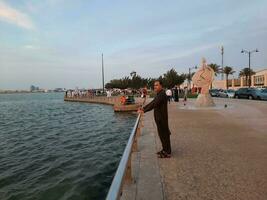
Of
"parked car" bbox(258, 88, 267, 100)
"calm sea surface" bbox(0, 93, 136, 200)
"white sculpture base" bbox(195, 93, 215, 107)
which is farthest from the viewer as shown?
"parked car" bbox(258, 88, 267, 100)

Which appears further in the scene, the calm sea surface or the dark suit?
the calm sea surface

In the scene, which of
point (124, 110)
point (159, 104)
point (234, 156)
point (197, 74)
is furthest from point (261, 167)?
point (124, 110)

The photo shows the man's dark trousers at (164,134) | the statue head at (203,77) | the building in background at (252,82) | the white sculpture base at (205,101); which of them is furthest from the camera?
the building in background at (252,82)

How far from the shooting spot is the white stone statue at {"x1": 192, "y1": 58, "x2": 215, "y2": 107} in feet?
94.6

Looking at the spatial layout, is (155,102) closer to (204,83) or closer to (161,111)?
(161,111)

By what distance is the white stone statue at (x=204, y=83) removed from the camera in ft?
94.6

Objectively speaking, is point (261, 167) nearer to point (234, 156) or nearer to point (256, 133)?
point (234, 156)

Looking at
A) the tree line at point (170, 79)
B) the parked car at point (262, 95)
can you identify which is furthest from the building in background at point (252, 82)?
the parked car at point (262, 95)

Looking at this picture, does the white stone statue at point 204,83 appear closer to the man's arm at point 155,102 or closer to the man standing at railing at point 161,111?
the man standing at railing at point 161,111

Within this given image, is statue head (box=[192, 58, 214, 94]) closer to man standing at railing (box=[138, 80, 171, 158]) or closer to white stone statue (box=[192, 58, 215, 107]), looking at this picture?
white stone statue (box=[192, 58, 215, 107])

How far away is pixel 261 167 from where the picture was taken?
23.5 feet

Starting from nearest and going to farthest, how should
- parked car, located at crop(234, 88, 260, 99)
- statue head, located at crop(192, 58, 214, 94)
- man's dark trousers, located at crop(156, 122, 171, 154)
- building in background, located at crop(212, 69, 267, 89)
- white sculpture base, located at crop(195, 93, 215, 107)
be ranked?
man's dark trousers, located at crop(156, 122, 171, 154), white sculpture base, located at crop(195, 93, 215, 107), statue head, located at crop(192, 58, 214, 94), parked car, located at crop(234, 88, 260, 99), building in background, located at crop(212, 69, 267, 89)

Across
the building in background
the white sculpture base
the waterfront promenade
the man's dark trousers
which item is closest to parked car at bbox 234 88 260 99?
the white sculpture base

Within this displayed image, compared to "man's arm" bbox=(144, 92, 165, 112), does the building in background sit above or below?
above
